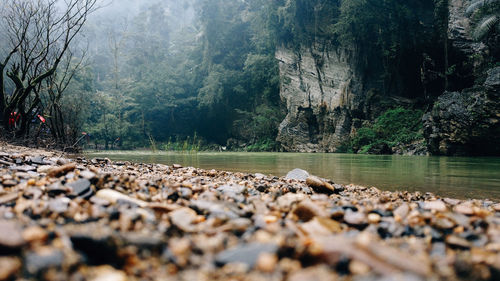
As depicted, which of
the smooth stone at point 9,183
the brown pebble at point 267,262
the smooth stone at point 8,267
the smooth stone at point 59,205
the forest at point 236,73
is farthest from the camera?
the forest at point 236,73

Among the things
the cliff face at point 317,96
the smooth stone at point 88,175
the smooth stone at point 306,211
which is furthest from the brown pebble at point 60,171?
the cliff face at point 317,96

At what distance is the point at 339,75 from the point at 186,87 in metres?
15.1

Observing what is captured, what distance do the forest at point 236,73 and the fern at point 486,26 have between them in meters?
0.04

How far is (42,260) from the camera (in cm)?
66

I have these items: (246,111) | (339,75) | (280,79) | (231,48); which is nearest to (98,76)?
(231,48)

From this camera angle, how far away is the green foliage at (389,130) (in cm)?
1305

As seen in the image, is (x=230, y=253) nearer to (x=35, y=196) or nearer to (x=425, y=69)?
(x=35, y=196)

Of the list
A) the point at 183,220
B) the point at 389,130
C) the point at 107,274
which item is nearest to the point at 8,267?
the point at 107,274

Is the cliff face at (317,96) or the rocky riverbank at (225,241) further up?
the cliff face at (317,96)

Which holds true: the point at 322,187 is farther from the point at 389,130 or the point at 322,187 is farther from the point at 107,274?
the point at 389,130

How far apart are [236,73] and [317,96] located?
8.45 metres

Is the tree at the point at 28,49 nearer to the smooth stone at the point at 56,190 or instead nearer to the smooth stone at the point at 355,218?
the smooth stone at the point at 56,190

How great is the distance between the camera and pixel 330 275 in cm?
67

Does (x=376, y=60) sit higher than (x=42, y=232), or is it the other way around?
(x=376, y=60)
